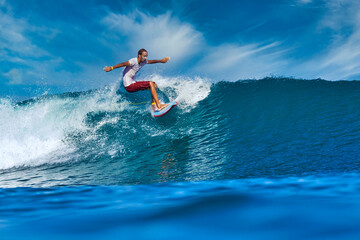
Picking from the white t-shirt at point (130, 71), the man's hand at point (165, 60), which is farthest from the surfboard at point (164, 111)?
the man's hand at point (165, 60)

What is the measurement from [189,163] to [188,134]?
2.15 m

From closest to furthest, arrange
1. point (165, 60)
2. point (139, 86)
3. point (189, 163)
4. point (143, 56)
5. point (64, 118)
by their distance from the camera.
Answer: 1. point (189, 163)
2. point (143, 56)
3. point (139, 86)
4. point (165, 60)
5. point (64, 118)

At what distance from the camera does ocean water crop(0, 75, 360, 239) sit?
0.98 meters

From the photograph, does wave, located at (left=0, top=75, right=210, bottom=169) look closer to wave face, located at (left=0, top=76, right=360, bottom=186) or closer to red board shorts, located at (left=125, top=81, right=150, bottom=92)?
wave face, located at (left=0, top=76, right=360, bottom=186)

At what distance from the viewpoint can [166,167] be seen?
3.87 meters

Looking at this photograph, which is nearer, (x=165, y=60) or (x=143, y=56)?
(x=143, y=56)

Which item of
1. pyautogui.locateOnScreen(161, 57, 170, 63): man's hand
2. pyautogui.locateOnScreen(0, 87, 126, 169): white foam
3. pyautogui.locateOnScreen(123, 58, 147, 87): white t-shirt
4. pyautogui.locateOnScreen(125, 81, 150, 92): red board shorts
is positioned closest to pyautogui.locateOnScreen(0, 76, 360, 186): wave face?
pyautogui.locateOnScreen(0, 87, 126, 169): white foam

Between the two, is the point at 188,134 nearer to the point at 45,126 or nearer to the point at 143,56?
the point at 143,56

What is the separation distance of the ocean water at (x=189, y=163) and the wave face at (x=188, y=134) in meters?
0.03

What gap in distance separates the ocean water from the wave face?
1.2 inches

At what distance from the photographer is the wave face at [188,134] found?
3.55 meters

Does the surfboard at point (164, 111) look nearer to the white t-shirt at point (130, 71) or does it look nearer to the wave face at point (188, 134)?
the wave face at point (188, 134)

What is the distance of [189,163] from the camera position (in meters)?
4.04

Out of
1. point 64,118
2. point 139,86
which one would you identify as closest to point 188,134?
point 139,86
